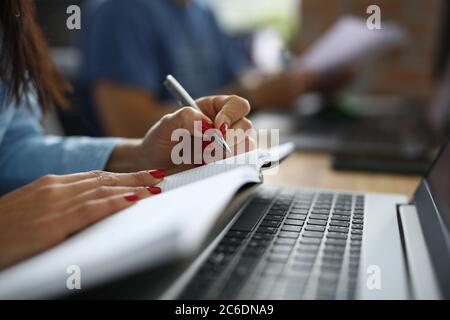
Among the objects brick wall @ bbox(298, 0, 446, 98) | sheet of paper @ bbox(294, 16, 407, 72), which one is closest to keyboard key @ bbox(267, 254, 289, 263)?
sheet of paper @ bbox(294, 16, 407, 72)

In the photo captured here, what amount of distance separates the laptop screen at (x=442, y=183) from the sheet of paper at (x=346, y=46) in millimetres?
670

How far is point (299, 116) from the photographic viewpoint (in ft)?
3.52

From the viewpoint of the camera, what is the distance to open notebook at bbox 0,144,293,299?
0.83 ft

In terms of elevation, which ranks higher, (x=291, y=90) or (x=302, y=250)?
(x=291, y=90)

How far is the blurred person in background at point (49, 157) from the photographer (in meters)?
0.31

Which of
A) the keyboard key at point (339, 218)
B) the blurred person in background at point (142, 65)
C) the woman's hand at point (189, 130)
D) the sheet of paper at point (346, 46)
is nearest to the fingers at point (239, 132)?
Answer: the woman's hand at point (189, 130)

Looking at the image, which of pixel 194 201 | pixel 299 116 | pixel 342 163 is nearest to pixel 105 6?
pixel 299 116

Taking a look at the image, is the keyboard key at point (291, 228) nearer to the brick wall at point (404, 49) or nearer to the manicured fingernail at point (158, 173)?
the manicured fingernail at point (158, 173)

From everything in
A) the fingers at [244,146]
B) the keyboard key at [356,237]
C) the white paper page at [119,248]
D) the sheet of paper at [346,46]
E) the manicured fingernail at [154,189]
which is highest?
the sheet of paper at [346,46]

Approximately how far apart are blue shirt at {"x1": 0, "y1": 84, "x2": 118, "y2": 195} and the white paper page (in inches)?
8.0

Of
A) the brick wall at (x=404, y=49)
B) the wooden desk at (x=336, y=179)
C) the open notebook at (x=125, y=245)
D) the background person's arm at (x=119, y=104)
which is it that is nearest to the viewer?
the open notebook at (x=125, y=245)

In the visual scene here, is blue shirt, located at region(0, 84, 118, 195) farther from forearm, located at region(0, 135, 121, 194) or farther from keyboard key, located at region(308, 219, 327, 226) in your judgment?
keyboard key, located at region(308, 219, 327, 226)

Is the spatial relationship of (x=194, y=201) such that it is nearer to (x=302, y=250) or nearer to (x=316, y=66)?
(x=302, y=250)
